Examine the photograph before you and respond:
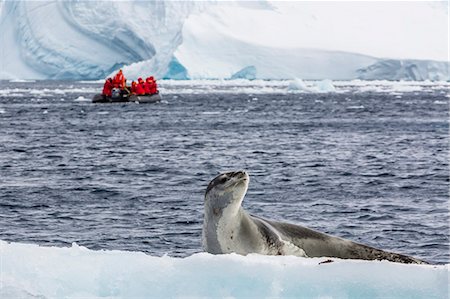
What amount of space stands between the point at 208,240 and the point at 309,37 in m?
75.0

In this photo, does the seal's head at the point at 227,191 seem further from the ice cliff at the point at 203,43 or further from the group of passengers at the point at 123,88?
the ice cliff at the point at 203,43

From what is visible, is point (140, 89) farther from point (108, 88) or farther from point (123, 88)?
point (108, 88)

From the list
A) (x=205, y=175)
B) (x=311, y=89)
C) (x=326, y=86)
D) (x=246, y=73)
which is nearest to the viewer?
(x=205, y=175)

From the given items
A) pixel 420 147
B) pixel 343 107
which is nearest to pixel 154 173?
pixel 420 147

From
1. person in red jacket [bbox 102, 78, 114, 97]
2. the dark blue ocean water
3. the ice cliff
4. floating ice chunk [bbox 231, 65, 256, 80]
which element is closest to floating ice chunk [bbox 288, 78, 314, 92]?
floating ice chunk [bbox 231, 65, 256, 80]

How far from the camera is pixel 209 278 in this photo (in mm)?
5223

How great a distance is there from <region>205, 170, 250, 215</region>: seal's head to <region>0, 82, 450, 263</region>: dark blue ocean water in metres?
3.69

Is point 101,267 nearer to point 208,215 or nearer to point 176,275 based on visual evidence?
point 176,275

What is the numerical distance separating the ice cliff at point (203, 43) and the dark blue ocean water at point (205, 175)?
34474mm

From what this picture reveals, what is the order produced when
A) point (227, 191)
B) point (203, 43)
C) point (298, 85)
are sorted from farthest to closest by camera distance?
point (203, 43) → point (298, 85) → point (227, 191)

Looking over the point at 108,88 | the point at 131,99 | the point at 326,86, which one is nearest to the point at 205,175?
the point at 108,88

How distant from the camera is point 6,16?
7469 cm

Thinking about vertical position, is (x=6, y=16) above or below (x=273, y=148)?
above

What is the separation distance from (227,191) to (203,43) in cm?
6257
